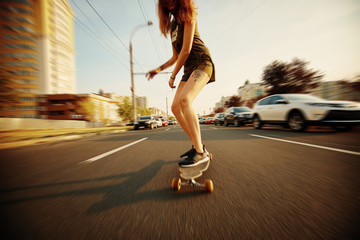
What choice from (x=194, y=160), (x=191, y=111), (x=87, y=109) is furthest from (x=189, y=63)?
(x=87, y=109)

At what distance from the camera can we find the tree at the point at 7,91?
19.6 feet

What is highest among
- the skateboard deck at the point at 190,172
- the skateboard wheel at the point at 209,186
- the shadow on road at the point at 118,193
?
the skateboard deck at the point at 190,172

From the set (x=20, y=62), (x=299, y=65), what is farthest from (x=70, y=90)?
(x=299, y=65)

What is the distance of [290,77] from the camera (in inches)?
540

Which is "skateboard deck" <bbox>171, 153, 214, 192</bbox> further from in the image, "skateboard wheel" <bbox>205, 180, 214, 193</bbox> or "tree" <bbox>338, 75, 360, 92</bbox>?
"tree" <bbox>338, 75, 360, 92</bbox>

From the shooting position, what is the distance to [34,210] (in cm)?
120

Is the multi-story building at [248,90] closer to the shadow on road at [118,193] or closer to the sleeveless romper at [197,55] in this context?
the sleeveless romper at [197,55]

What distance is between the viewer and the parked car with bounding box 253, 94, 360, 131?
5.14 meters

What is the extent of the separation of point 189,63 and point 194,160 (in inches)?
55.8

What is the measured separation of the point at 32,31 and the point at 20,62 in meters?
1.18

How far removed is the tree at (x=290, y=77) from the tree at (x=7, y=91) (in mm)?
17870

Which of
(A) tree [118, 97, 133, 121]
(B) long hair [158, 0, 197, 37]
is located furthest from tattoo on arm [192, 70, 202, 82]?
(A) tree [118, 97, 133, 121]

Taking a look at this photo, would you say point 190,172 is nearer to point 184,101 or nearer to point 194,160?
point 194,160

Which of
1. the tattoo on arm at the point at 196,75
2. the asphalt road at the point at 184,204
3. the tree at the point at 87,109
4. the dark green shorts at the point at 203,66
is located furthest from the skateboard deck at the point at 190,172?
the tree at the point at 87,109
